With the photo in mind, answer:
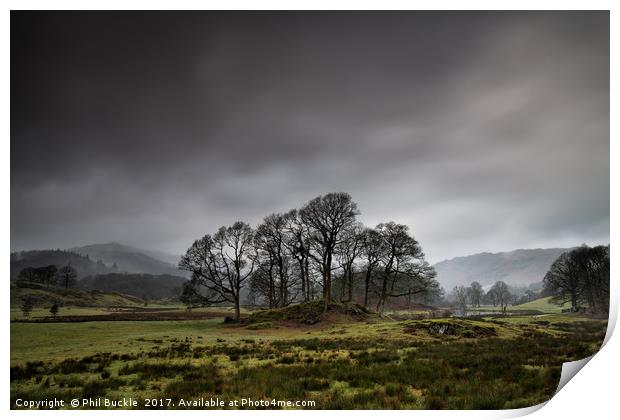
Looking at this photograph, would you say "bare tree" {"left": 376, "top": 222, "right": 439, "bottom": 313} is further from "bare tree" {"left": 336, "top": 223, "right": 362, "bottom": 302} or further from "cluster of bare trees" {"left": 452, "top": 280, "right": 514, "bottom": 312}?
"cluster of bare trees" {"left": 452, "top": 280, "right": 514, "bottom": 312}

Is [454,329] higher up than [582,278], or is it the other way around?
[582,278]

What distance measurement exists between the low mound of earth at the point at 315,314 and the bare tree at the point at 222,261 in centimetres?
274

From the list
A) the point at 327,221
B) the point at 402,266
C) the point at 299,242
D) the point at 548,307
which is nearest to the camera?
the point at 548,307

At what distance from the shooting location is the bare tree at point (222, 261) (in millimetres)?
21141

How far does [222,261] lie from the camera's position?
23.8 meters

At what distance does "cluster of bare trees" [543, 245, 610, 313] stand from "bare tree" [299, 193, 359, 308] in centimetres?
931

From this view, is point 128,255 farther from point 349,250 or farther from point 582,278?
point 582,278

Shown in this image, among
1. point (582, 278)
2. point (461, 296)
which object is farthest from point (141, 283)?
point (582, 278)

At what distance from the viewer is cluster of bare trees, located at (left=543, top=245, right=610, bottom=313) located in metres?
11.3

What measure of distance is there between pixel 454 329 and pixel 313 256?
35.2 feet

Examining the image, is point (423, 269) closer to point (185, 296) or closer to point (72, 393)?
point (185, 296)

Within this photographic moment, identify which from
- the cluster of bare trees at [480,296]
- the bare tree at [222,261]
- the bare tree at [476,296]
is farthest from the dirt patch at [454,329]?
the bare tree at [476,296]
